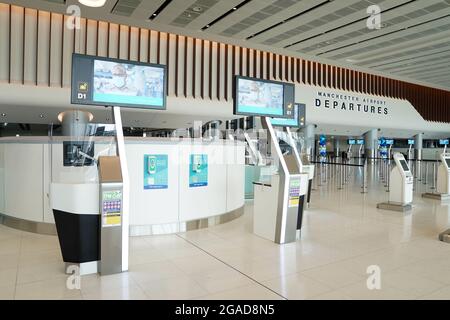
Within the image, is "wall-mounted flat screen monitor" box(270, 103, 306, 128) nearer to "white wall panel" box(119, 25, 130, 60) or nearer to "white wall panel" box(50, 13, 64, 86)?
"white wall panel" box(119, 25, 130, 60)

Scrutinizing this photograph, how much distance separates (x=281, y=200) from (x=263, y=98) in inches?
50.9

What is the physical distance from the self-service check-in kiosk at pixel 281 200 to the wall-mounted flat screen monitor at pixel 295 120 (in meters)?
1.60

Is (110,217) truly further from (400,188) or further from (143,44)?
(143,44)

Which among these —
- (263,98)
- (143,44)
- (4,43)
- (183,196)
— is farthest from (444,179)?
(4,43)

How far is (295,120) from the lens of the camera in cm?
648

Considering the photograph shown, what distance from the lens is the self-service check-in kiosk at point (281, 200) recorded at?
13.6 feet

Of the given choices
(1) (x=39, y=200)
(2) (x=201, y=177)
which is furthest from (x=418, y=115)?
(1) (x=39, y=200)

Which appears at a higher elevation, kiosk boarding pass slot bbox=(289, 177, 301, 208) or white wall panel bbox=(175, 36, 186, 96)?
white wall panel bbox=(175, 36, 186, 96)

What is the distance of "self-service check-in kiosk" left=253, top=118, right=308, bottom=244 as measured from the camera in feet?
13.6

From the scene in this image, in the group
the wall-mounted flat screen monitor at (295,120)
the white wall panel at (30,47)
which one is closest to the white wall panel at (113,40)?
the white wall panel at (30,47)

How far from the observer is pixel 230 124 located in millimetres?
15156

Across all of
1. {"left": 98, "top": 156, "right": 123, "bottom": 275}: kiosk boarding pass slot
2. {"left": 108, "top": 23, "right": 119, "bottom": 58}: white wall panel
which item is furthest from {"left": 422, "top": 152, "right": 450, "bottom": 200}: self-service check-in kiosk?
{"left": 108, "top": 23, "right": 119, "bottom": 58}: white wall panel
